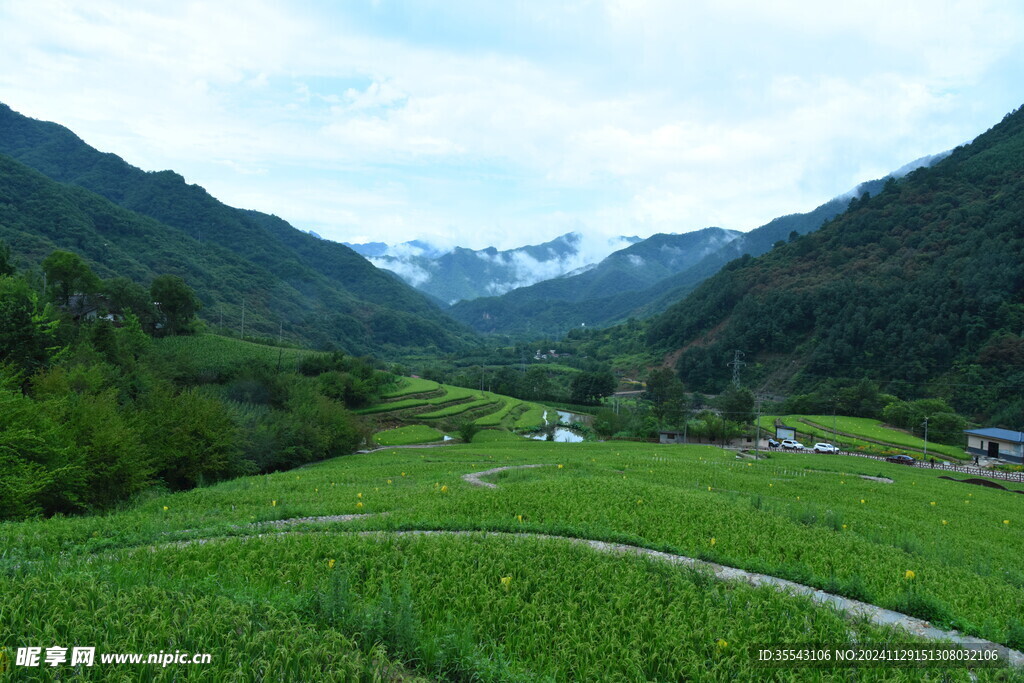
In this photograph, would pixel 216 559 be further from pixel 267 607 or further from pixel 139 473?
pixel 139 473

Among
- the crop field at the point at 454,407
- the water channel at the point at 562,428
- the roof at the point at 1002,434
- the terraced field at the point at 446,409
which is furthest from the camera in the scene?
the water channel at the point at 562,428

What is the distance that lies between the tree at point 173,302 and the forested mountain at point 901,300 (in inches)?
4030

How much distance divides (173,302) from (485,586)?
249 ft

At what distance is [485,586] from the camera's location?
6.91 metres

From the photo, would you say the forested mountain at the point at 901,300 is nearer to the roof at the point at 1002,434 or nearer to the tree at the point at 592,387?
the roof at the point at 1002,434

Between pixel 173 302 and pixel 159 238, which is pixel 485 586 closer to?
pixel 173 302

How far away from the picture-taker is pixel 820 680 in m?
5.27

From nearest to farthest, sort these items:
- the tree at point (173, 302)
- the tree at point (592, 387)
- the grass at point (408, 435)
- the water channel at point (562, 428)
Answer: the grass at point (408, 435)
the tree at point (173, 302)
the water channel at point (562, 428)
the tree at point (592, 387)

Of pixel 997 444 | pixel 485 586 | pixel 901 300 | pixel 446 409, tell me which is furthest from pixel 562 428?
pixel 485 586

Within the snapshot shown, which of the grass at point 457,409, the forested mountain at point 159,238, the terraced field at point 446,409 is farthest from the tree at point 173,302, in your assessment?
the grass at point 457,409

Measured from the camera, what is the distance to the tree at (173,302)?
6681 cm

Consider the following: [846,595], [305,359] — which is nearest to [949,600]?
[846,595]

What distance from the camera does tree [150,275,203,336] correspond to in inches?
2630

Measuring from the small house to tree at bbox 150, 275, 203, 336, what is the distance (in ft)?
312
